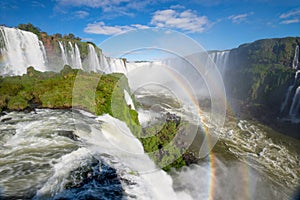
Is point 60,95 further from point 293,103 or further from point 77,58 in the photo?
point 293,103

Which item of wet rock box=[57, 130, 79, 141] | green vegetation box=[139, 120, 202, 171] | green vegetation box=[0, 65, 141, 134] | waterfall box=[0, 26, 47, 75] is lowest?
green vegetation box=[139, 120, 202, 171]

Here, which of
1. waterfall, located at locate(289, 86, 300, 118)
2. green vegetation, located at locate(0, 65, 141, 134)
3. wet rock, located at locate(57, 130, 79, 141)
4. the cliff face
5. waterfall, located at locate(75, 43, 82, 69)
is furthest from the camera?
waterfall, located at locate(75, 43, 82, 69)

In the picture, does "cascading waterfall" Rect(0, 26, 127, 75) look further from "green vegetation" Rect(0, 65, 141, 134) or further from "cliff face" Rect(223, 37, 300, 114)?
"cliff face" Rect(223, 37, 300, 114)

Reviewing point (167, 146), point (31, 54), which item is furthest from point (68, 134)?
point (31, 54)

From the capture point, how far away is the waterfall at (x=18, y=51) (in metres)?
16.1

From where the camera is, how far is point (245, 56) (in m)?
37.9

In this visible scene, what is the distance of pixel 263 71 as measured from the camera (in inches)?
1188

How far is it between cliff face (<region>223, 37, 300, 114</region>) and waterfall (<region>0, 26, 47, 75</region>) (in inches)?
1169

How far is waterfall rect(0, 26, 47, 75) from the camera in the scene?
16141 mm

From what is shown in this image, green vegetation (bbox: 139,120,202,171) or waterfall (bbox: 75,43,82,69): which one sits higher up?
waterfall (bbox: 75,43,82,69)

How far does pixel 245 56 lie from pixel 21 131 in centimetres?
4204

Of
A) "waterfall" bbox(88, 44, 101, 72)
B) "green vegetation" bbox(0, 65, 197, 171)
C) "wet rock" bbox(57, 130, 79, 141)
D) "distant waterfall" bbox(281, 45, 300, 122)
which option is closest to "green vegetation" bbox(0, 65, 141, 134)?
"green vegetation" bbox(0, 65, 197, 171)

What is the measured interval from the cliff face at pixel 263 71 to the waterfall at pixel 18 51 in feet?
97.4

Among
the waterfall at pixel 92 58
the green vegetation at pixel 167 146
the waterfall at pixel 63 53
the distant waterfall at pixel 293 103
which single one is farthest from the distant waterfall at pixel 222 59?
the green vegetation at pixel 167 146
